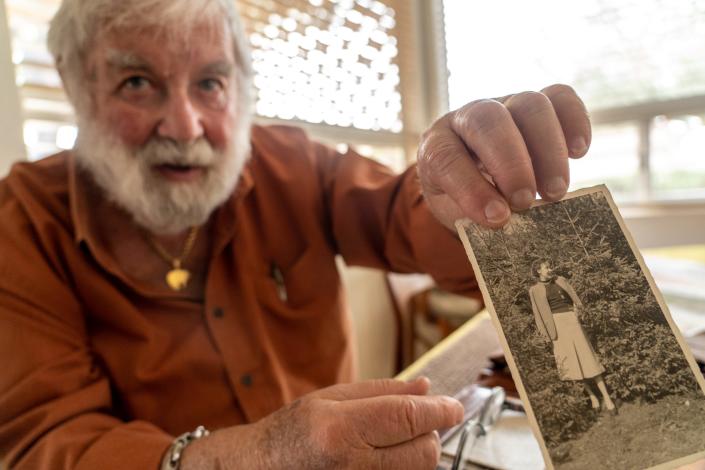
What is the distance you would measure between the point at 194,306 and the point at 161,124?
34 centimetres

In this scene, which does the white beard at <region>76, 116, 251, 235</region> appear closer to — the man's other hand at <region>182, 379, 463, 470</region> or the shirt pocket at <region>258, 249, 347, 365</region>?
the shirt pocket at <region>258, 249, 347, 365</region>

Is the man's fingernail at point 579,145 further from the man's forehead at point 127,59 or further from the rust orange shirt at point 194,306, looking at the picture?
the man's forehead at point 127,59

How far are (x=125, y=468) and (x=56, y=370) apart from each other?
24 cm

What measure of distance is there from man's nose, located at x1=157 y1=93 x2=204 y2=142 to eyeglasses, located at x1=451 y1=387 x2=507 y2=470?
0.67 m

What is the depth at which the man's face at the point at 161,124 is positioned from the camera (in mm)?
812

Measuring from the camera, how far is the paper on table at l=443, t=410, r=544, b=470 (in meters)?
0.50

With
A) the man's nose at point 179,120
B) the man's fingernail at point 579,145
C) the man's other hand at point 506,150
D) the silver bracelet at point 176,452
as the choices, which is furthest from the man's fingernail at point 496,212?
the man's nose at point 179,120

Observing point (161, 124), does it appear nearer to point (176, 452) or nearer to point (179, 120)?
point (179, 120)

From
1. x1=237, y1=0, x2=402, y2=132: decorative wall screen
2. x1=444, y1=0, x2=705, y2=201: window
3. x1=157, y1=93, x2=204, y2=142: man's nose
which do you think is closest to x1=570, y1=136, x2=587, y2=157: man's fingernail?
x1=157, y1=93, x2=204, y2=142: man's nose

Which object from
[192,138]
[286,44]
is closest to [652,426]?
[192,138]

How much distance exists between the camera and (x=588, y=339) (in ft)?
1.34

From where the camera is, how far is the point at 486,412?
582 millimetres

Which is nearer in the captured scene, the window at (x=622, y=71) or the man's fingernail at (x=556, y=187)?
the man's fingernail at (x=556, y=187)

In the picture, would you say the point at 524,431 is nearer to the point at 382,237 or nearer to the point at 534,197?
the point at 534,197
